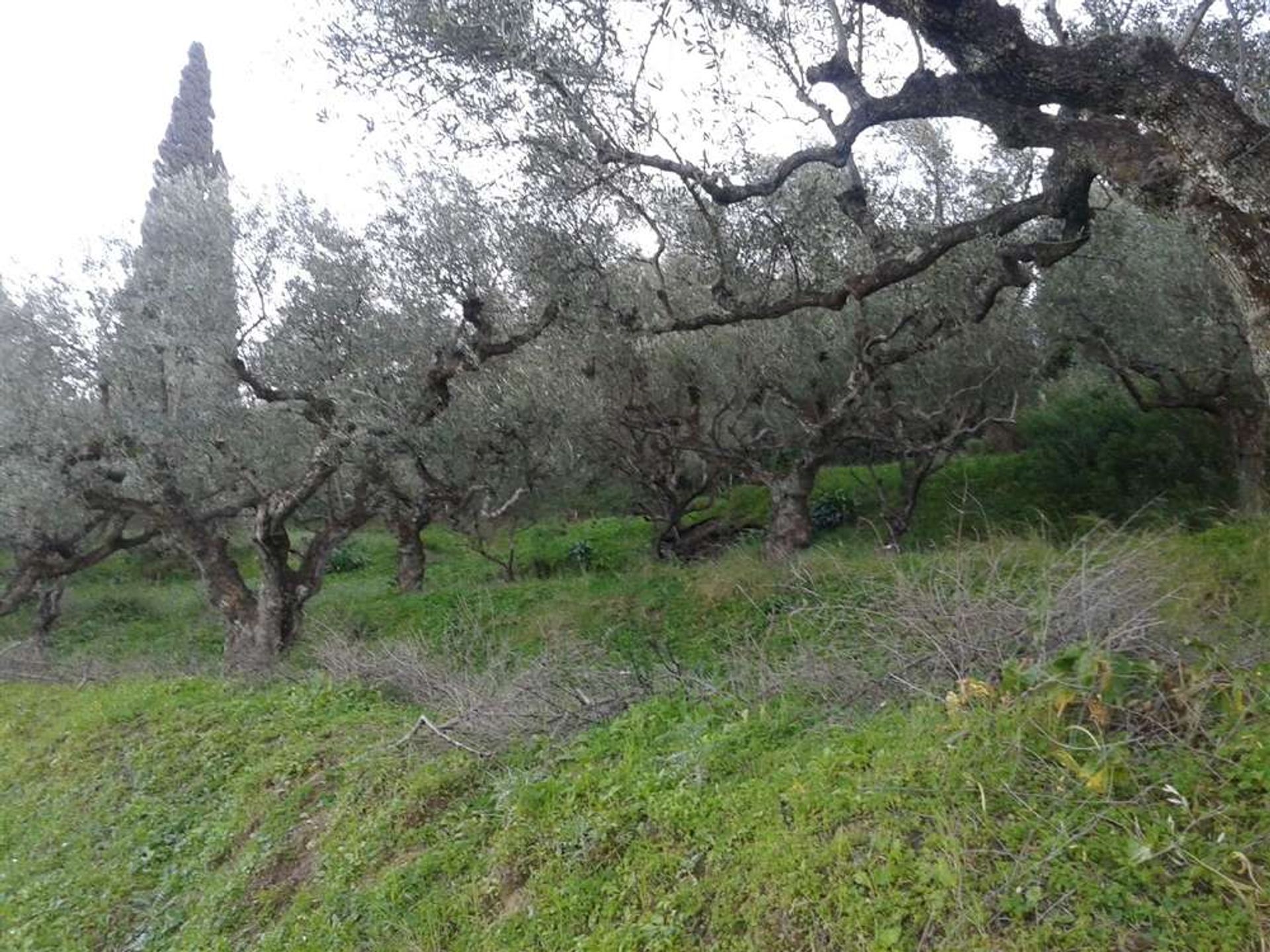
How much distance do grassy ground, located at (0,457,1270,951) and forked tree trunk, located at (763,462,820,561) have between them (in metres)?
5.41

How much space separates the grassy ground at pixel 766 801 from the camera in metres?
3.55

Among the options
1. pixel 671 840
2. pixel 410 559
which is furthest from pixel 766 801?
pixel 410 559

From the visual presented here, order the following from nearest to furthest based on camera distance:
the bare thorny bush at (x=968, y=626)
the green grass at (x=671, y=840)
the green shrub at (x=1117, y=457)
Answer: the green grass at (x=671, y=840), the bare thorny bush at (x=968, y=626), the green shrub at (x=1117, y=457)

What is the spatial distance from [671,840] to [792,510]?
1072 centimetres

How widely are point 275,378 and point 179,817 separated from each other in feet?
23.0

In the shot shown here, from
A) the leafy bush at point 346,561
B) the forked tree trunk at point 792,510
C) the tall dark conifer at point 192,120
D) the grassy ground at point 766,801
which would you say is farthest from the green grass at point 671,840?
the tall dark conifer at point 192,120

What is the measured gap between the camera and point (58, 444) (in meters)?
12.8

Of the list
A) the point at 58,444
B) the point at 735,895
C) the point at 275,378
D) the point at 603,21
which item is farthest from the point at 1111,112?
the point at 58,444

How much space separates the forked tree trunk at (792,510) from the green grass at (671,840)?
26.2ft

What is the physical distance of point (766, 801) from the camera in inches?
176

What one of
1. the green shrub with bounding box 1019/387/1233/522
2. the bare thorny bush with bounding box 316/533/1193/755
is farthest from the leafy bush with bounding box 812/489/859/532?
the bare thorny bush with bounding box 316/533/1193/755

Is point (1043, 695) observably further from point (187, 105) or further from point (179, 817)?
point (187, 105)

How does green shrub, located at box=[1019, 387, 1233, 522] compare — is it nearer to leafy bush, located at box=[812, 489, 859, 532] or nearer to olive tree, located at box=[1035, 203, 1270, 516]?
olive tree, located at box=[1035, 203, 1270, 516]

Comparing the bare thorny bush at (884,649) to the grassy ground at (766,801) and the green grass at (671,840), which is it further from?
the green grass at (671,840)
